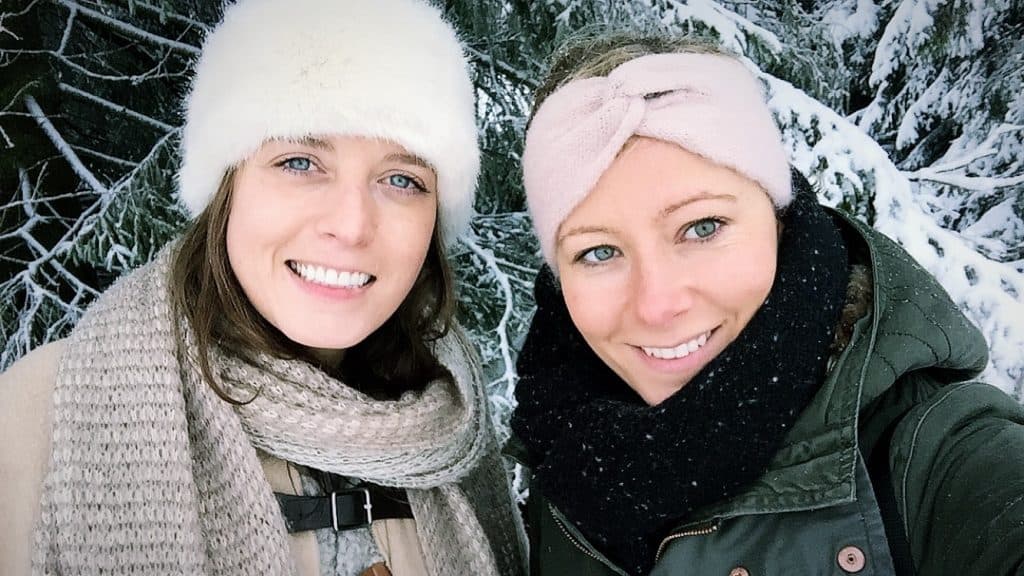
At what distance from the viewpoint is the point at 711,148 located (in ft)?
4.09

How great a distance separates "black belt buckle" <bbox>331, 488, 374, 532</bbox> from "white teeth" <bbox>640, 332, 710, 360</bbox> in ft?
2.18

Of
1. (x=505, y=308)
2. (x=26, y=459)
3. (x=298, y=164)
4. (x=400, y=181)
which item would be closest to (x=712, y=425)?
(x=400, y=181)

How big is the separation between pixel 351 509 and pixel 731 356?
2.68 feet

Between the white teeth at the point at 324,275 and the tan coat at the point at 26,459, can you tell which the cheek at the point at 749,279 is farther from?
the tan coat at the point at 26,459

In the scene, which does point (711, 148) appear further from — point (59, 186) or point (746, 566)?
point (59, 186)

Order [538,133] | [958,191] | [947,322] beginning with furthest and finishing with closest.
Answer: [958,191] → [538,133] → [947,322]

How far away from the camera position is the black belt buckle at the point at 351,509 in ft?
5.04

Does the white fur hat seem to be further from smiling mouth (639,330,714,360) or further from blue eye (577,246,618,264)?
smiling mouth (639,330,714,360)

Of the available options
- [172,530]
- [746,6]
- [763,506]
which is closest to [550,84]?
[763,506]

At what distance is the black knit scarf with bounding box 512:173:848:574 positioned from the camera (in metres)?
1.18

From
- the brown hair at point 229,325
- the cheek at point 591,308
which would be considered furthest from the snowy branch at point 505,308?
the cheek at point 591,308

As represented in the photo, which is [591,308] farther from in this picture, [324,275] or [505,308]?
[505,308]

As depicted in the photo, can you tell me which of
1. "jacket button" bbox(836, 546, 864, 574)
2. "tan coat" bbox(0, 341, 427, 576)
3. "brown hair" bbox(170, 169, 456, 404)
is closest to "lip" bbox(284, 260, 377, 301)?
"brown hair" bbox(170, 169, 456, 404)

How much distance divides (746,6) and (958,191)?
0.86 meters
